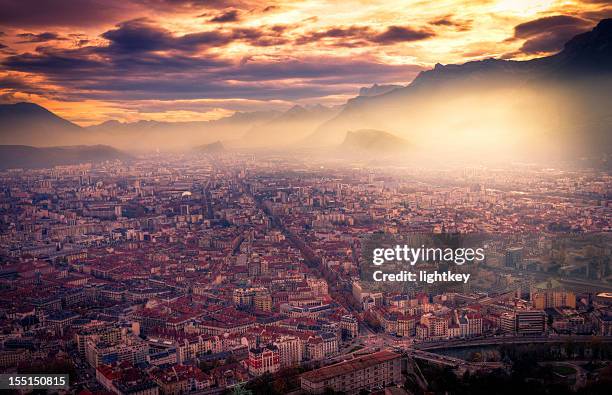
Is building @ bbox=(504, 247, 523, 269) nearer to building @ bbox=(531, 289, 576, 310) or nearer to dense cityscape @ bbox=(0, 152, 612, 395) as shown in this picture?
dense cityscape @ bbox=(0, 152, 612, 395)

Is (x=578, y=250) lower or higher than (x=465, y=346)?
higher

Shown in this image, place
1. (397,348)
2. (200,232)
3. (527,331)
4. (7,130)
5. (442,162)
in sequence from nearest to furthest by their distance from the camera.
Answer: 1. (397,348)
2. (527,331)
3. (200,232)
4. (7,130)
5. (442,162)

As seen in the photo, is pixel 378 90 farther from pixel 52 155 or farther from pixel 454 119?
pixel 52 155

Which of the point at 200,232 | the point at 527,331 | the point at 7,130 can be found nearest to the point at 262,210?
the point at 200,232

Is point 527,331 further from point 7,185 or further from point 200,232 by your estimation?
point 7,185

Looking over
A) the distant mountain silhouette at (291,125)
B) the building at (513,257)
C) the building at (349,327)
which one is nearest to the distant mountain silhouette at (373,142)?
the distant mountain silhouette at (291,125)

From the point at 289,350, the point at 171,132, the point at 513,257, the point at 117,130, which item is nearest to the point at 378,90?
the point at 171,132

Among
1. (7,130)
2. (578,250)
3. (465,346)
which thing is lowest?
(465,346)

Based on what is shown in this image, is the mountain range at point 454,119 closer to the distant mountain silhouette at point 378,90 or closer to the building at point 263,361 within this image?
the distant mountain silhouette at point 378,90
